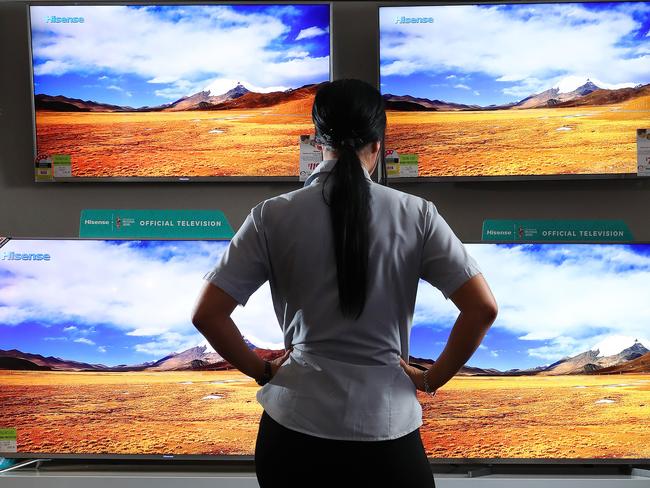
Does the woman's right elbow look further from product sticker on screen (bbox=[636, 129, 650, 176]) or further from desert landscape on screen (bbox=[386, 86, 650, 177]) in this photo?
product sticker on screen (bbox=[636, 129, 650, 176])

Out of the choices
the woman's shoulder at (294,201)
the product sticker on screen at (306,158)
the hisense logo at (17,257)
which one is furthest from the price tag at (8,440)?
the woman's shoulder at (294,201)

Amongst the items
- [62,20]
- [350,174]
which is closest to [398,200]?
[350,174]

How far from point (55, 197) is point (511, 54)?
1734 millimetres

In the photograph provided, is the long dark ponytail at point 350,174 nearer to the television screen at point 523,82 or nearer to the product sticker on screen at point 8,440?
the television screen at point 523,82

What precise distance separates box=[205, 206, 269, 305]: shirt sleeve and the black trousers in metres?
0.30

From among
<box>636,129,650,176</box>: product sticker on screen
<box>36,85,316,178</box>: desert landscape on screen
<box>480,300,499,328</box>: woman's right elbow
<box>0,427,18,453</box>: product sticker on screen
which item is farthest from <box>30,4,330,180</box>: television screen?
<box>480,300,499,328</box>: woman's right elbow

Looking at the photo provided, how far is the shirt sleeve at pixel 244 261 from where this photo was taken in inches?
64.5

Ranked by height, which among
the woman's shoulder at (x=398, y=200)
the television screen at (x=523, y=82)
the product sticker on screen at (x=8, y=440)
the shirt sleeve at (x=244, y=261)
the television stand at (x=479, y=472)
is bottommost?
the television stand at (x=479, y=472)

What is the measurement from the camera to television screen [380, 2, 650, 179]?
282 centimetres

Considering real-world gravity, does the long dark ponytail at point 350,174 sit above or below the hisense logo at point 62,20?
below

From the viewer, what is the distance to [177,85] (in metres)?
2.89

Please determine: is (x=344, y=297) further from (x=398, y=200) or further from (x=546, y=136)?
(x=546, y=136)

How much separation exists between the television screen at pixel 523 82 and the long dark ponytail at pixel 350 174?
1209 millimetres

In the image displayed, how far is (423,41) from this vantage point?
283 cm
